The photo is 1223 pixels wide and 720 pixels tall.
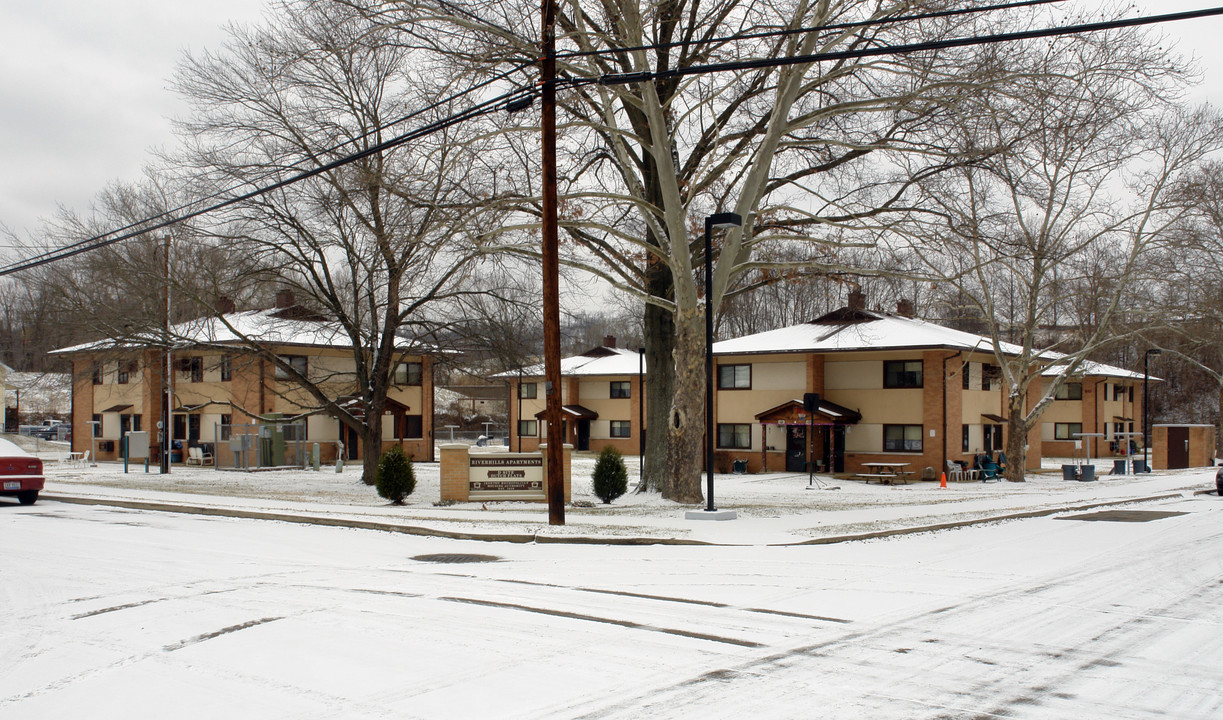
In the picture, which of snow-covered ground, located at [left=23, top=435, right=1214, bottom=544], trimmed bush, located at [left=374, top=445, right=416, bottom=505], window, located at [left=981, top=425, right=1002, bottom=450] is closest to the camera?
snow-covered ground, located at [left=23, top=435, right=1214, bottom=544]

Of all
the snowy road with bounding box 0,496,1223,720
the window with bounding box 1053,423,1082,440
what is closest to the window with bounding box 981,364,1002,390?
the window with bounding box 1053,423,1082,440

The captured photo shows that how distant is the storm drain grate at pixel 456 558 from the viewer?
13.1 metres

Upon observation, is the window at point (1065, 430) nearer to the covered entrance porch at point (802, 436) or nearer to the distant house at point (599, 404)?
the covered entrance porch at point (802, 436)

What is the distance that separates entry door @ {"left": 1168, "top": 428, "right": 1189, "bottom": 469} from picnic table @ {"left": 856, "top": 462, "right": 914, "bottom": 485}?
15.4 metres

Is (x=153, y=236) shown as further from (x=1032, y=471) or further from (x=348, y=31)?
(x=1032, y=471)

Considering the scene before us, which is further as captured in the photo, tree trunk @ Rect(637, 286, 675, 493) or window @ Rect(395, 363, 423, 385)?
window @ Rect(395, 363, 423, 385)

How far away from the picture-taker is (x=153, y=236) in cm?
3022

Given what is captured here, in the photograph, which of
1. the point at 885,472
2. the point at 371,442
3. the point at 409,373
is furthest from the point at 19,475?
the point at 885,472

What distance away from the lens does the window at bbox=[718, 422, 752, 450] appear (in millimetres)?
43891

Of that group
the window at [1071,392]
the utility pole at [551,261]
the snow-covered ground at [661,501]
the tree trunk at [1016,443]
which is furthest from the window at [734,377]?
the utility pole at [551,261]

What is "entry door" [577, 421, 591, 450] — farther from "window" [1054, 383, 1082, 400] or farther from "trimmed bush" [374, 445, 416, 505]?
"trimmed bush" [374, 445, 416, 505]

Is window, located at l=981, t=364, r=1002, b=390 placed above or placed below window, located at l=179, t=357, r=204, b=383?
below

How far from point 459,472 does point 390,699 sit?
50.5 feet

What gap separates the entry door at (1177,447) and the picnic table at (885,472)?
50.4ft
